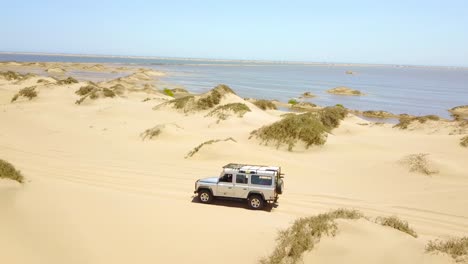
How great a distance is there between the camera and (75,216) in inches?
400

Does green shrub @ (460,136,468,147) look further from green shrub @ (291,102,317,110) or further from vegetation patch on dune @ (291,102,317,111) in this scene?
green shrub @ (291,102,317,110)

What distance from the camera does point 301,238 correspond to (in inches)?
313

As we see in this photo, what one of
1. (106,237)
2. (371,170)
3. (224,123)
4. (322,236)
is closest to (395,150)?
(371,170)

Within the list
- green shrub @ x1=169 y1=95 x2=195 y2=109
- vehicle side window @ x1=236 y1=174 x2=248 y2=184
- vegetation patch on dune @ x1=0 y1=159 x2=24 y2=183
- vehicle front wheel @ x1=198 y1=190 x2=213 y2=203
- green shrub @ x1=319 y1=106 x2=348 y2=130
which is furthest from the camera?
green shrub @ x1=169 y1=95 x2=195 y2=109

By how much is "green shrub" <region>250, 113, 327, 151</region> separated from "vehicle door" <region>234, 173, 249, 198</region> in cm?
1021

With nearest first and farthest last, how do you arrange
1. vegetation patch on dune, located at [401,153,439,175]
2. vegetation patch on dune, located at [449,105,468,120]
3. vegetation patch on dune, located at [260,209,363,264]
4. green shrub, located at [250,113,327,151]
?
vegetation patch on dune, located at [260,209,363,264] < vegetation patch on dune, located at [401,153,439,175] < green shrub, located at [250,113,327,151] < vegetation patch on dune, located at [449,105,468,120]

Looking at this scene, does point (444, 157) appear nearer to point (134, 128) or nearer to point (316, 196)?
point (316, 196)

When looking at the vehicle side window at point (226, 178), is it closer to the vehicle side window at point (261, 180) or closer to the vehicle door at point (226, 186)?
the vehicle door at point (226, 186)

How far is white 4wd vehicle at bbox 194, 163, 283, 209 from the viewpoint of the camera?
12.5 metres

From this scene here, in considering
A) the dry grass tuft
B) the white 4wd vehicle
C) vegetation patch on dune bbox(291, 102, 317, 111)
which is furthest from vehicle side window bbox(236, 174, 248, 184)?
vegetation patch on dune bbox(291, 102, 317, 111)

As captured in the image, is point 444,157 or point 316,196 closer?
point 316,196

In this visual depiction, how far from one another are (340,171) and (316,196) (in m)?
4.65

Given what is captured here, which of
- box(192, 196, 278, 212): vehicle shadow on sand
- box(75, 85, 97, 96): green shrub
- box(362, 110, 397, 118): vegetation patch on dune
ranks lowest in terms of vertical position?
box(362, 110, 397, 118): vegetation patch on dune

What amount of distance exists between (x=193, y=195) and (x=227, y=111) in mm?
20589
